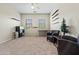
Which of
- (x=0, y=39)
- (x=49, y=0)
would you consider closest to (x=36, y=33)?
(x=0, y=39)

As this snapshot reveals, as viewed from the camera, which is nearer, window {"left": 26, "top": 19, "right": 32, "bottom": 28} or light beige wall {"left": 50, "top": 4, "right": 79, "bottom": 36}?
light beige wall {"left": 50, "top": 4, "right": 79, "bottom": 36}

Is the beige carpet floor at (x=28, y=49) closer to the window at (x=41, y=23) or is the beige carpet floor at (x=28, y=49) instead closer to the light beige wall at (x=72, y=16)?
the light beige wall at (x=72, y=16)

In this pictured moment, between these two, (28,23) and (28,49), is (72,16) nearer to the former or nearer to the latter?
(28,49)

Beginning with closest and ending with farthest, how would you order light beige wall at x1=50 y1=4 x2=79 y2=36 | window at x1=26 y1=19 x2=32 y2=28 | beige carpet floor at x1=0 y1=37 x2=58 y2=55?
beige carpet floor at x1=0 y1=37 x2=58 y2=55 → light beige wall at x1=50 y1=4 x2=79 y2=36 → window at x1=26 y1=19 x2=32 y2=28

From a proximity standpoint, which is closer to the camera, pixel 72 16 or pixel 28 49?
pixel 28 49

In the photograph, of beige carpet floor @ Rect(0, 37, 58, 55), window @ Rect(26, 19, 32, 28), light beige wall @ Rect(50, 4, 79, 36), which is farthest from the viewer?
window @ Rect(26, 19, 32, 28)

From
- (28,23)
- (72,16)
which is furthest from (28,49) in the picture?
(28,23)

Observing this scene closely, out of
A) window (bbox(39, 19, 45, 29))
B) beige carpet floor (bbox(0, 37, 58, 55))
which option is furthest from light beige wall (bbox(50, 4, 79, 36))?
window (bbox(39, 19, 45, 29))

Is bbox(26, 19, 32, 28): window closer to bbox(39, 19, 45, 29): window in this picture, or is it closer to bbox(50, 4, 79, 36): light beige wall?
bbox(39, 19, 45, 29): window

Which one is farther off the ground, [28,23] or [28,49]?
[28,23]

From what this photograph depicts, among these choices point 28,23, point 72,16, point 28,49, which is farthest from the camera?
point 28,23

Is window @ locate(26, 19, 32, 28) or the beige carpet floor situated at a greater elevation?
window @ locate(26, 19, 32, 28)

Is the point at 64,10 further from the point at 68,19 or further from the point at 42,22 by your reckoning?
the point at 42,22

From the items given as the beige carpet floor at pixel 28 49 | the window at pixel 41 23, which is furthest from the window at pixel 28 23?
the beige carpet floor at pixel 28 49
